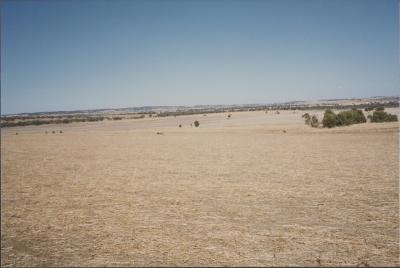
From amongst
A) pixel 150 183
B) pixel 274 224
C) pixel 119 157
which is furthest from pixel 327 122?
pixel 274 224

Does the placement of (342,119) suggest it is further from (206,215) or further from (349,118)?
(206,215)

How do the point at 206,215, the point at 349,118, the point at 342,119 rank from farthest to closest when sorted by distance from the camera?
the point at 349,118
the point at 342,119
the point at 206,215

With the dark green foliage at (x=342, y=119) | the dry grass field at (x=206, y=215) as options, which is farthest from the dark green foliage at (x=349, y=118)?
the dry grass field at (x=206, y=215)

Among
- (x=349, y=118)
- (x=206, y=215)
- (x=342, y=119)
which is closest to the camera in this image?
(x=206, y=215)

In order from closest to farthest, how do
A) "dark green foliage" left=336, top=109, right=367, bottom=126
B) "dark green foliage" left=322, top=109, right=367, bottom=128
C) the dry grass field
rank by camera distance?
the dry grass field → "dark green foliage" left=322, top=109, right=367, bottom=128 → "dark green foliage" left=336, top=109, right=367, bottom=126

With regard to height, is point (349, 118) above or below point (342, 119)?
above

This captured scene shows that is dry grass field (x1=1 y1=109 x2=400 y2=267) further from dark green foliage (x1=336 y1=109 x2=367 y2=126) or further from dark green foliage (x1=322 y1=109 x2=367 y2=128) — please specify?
dark green foliage (x1=336 y1=109 x2=367 y2=126)

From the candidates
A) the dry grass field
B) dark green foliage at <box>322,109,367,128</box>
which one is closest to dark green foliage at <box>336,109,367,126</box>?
dark green foliage at <box>322,109,367,128</box>

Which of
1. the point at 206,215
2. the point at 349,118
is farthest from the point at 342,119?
the point at 206,215

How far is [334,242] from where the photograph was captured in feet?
25.7

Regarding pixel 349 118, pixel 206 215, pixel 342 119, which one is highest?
pixel 349 118

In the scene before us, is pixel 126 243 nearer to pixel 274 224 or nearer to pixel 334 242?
pixel 274 224

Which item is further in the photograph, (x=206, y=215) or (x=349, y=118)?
(x=349, y=118)

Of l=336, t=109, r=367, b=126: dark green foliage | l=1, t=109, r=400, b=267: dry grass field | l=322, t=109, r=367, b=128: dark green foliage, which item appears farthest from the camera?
l=336, t=109, r=367, b=126: dark green foliage
